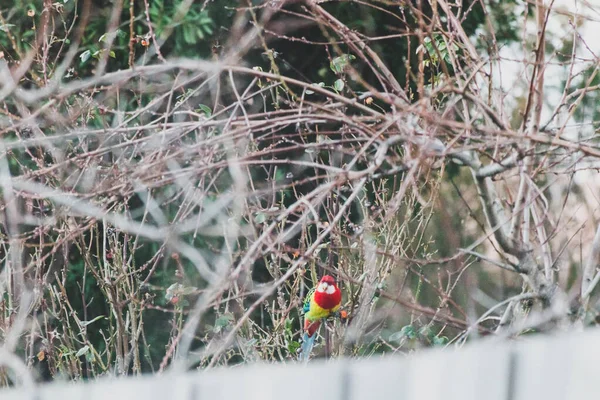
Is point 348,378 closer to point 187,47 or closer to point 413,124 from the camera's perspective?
point 413,124

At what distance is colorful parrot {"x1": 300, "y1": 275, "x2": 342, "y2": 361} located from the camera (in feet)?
10.5

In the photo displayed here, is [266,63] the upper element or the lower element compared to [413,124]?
upper

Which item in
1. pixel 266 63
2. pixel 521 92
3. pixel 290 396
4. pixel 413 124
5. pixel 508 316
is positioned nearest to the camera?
pixel 290 396

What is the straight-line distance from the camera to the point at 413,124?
212 centimetres

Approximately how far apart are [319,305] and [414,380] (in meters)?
2.28

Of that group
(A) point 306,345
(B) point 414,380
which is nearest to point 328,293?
(A) point 306,345

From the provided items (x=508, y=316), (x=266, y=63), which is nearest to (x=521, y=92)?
(x=266, y=63)

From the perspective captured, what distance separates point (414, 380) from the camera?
1036 millimetres

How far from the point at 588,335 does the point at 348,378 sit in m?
0.34

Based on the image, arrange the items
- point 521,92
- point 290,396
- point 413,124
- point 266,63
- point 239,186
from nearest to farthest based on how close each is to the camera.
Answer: point 290,396
point 239,186
point 413,124
point 521,92
point 266,63

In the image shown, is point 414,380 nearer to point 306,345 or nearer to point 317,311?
point 317,311

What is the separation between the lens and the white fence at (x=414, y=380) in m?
1.01

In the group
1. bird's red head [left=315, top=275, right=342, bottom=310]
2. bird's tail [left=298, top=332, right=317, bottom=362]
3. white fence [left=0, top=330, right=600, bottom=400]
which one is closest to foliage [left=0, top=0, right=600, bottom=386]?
bird's tail [left=298, top=332, right=317, bottom=362]

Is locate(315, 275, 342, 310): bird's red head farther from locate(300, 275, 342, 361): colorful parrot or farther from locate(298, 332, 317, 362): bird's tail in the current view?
locate(298, 332, 317, 362): bird's tail
